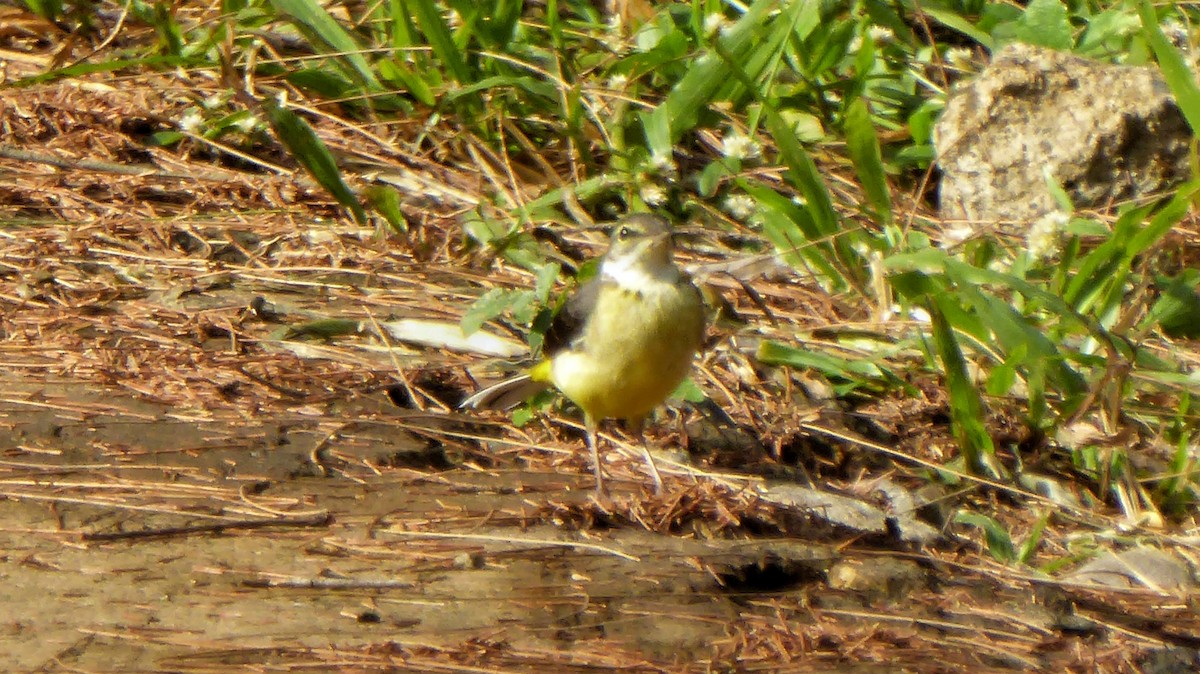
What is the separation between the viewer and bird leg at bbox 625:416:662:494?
520 centimetres

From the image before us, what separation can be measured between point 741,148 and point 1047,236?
154 centimetres

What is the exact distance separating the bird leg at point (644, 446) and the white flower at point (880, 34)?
2874 millimetres

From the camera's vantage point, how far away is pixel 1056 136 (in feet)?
22.2

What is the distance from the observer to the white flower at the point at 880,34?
24.7ft

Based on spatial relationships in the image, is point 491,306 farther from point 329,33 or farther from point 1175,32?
point 1175,32

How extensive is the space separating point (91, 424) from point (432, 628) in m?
1.77

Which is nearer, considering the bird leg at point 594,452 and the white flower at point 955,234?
the bird leg at point 594,452

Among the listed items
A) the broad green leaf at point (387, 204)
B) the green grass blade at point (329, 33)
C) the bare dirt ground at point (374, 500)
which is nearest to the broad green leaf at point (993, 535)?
the bare dirt ground at point (374, 500)

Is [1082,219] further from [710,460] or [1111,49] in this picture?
[710,460]

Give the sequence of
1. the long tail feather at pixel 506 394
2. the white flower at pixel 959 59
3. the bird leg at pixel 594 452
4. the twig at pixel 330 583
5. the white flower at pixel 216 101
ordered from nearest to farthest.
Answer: the twig at pixel 330 583
the bird leg at pixel 594 452
the long tail feather at pixel 506 394
the white flower at pixel 216 101
the white flower at pixel 959 59

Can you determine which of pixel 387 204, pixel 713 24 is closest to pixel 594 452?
pixel 387 204

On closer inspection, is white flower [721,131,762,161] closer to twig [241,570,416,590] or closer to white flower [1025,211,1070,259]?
white flower [1025,211,1070,259]

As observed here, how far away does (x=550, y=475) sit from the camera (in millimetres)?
5258

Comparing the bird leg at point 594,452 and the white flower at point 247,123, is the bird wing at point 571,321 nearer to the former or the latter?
the bird leg at point 594,452
